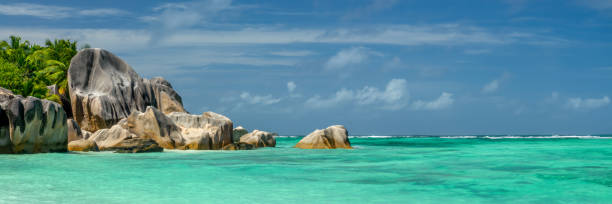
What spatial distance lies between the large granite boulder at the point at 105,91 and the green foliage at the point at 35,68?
1.52 metres

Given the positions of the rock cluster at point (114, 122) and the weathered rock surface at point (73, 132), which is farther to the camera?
the weathered rock surface at point (73, 132)

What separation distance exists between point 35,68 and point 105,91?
641 cm

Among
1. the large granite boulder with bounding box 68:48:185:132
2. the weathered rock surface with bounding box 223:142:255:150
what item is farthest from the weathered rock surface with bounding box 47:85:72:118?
the weathered rock surface with bounding box 223:142:255:150

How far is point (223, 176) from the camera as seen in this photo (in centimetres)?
1421

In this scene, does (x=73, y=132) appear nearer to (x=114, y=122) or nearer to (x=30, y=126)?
(x=30, y=126)

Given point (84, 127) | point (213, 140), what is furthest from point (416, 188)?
point (84, 127)

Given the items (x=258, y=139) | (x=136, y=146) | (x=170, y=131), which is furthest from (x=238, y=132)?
(x=136, y=146)

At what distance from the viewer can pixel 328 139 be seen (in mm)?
32500

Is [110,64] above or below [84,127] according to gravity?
above

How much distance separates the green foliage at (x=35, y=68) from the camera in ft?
102

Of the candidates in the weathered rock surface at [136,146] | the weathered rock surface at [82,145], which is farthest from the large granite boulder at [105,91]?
the weathered rock surface at [82,145]

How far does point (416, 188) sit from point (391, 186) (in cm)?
54

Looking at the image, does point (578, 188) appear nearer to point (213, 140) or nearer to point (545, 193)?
point (545, 193)

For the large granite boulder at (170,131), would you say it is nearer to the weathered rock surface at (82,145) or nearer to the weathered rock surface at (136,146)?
the weathered rock surface at (136,146)
